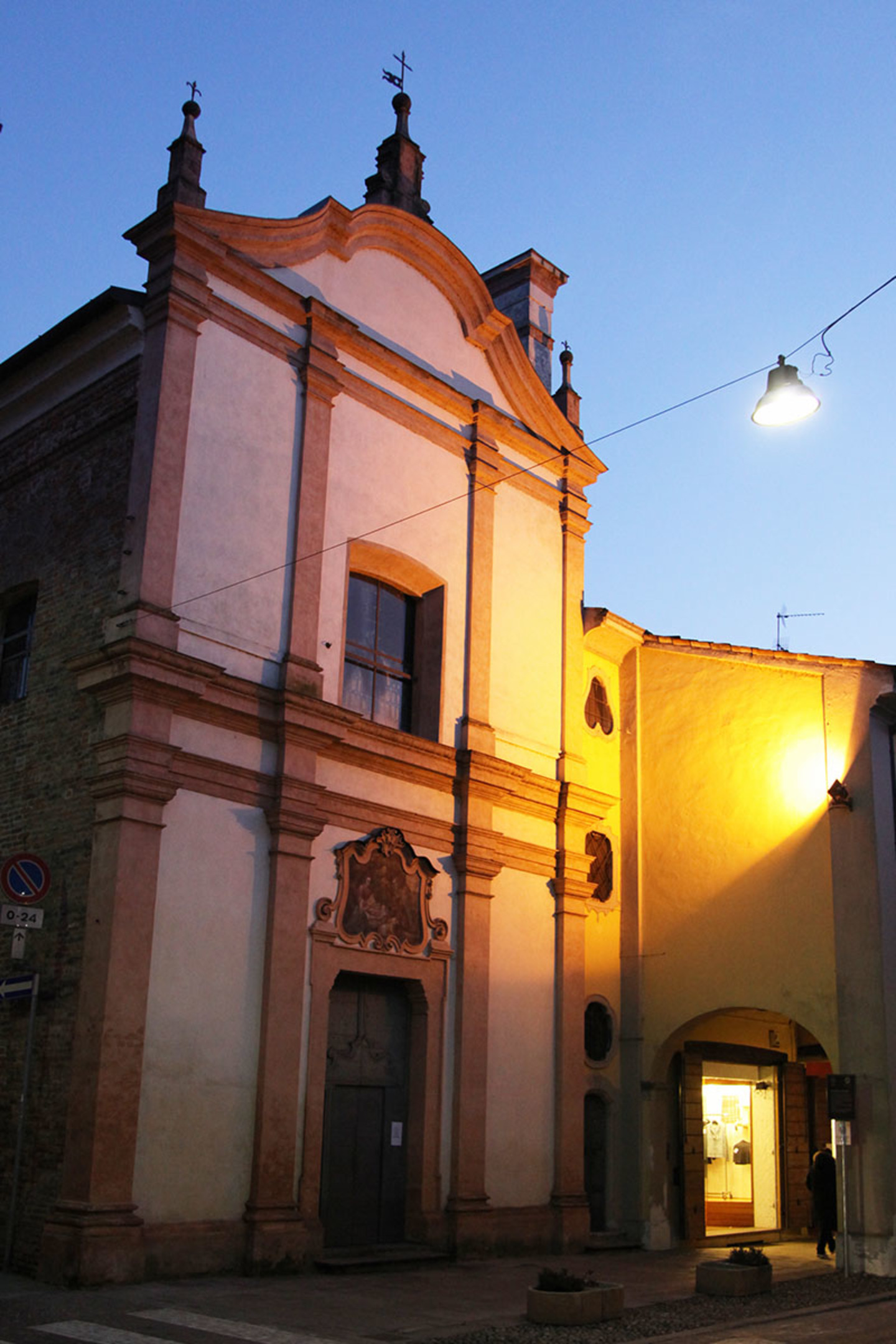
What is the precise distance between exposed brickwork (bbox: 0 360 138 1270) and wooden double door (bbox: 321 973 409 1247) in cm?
315

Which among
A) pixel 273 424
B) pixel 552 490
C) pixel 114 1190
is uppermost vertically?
pixel 552 490

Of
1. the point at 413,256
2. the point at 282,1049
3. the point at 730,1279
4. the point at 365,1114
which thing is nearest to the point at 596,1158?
the point at 365,1114

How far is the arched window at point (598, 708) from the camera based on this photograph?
755 inches

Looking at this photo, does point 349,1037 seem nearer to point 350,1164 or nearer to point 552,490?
point 350,1164

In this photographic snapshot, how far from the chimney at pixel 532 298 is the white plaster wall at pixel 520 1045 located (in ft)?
26.5

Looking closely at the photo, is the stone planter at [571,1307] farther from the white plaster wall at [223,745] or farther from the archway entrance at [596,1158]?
the archway entrance at [596,1158]

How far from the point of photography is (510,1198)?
52.4 feet

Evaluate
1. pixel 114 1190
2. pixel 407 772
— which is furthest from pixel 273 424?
pixel 114 1190

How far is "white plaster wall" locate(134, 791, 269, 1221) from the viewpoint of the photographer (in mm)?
12328

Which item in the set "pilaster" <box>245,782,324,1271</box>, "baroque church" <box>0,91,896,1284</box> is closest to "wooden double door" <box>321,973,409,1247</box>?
"baroque church" <box>0,91,896,1284</box>

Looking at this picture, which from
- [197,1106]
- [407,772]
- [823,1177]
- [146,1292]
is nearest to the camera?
[146,1292]

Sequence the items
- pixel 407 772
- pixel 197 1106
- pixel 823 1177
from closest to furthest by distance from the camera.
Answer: pixel 197 1106
pixel 407 772
pixel 823 1177

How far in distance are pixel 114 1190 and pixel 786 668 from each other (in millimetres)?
10563

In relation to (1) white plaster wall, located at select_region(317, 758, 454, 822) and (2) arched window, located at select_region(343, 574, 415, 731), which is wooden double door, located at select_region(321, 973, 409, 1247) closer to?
(1) white plaster wall, located at select_region(317, 758, 454, 822)
